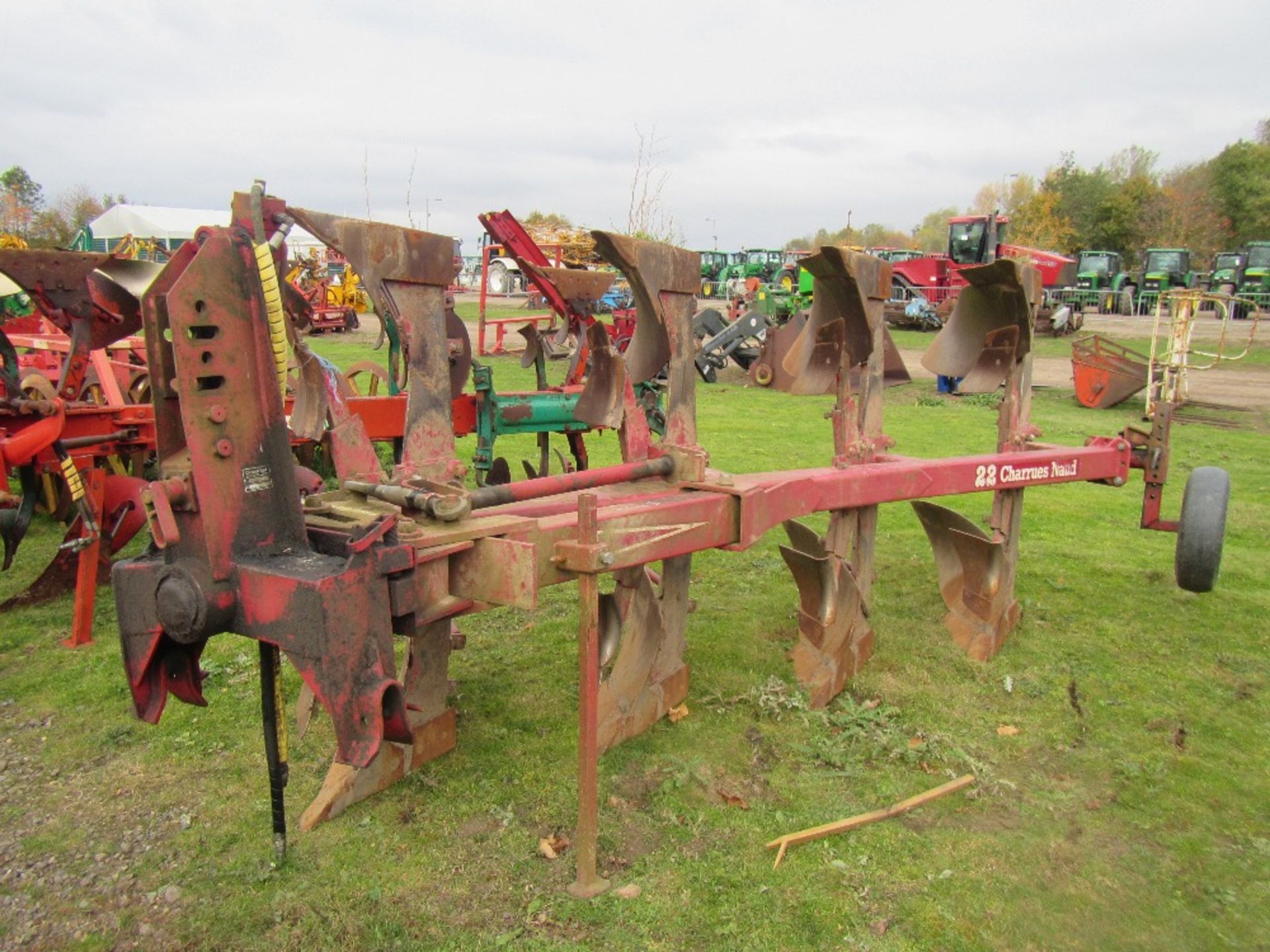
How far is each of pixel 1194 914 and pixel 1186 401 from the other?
12499mm

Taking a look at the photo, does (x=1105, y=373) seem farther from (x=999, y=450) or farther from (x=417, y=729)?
(x=417, y=729)

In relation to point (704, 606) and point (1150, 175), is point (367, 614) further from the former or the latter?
point (1150, 175)

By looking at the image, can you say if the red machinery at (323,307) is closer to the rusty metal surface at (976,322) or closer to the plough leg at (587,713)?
the rusty metal surface at (976,322)

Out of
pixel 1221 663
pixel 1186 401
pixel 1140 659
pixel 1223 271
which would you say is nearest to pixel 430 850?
pixel 1140 659

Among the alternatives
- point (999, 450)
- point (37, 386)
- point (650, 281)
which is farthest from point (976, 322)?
point (37, 386)

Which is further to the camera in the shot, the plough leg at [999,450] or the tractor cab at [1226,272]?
the tractor cab at [1226,272]

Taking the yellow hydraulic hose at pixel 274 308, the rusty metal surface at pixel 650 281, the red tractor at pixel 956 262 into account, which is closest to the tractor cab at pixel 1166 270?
the red tractor at pixel 956 262

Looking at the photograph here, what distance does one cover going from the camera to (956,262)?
24453 mm

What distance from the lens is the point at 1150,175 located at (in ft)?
172

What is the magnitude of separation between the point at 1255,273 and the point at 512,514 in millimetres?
31211

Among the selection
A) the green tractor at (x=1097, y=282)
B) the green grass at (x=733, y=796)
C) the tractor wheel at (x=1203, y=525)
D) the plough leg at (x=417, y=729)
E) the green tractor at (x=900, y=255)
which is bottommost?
the green grass at (x=733, y=796)

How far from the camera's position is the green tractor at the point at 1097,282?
28609mm

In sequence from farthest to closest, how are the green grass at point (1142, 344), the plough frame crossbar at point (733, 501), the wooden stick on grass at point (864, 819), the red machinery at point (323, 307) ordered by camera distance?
1. the red machinery at point (323, 307)
2. the green grass at point (1142, 344)
3. the wooden stick on grass at point (864, 819)
4. the plough frame crossbar at point (733, 501)

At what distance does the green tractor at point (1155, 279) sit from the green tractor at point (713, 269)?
14.0m
